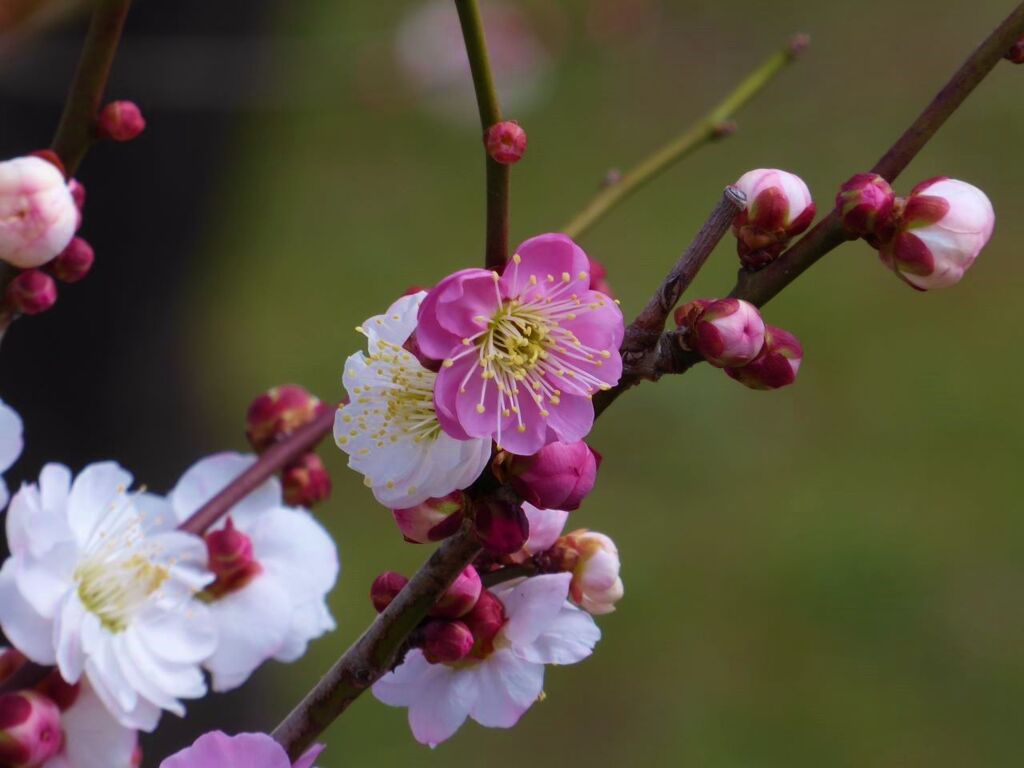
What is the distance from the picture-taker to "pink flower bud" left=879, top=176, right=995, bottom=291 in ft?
1.60

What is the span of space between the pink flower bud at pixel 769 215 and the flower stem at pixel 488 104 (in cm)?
9

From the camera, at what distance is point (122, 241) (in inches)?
83.2

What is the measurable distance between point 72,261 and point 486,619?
28cm

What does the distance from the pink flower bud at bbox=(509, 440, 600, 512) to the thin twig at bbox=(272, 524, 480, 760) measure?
30 millimetres

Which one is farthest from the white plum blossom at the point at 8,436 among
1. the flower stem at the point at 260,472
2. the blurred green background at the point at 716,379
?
the blurred green background at the point at 716,379

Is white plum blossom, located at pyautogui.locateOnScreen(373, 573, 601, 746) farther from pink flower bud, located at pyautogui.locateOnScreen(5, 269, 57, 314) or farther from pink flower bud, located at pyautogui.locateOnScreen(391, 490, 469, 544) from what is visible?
pink flower bud, located at pyautogui.locateOnScreen(5, 269, 57, 314)

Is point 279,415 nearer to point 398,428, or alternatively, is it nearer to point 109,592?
point 109,592

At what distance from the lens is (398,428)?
515mm

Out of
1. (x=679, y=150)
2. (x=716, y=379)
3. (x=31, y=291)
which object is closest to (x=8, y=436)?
(x=31, y=291)

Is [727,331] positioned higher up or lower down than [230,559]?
higher up

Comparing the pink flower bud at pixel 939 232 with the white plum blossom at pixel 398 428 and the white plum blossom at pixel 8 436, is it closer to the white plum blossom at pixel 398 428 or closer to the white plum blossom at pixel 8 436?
the white plum blossom at pixel 398 428

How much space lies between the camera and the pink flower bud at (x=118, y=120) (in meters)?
0.65

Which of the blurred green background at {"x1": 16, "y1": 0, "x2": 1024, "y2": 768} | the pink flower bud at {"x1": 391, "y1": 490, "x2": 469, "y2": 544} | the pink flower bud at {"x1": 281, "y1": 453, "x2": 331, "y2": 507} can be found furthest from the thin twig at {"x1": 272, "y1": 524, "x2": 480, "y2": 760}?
the blurred green background at {"x1": 16, "y1": 0, "x2": 1024, "y2": 768}

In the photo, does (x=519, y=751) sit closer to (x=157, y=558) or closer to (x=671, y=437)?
(x=671, y=437)
